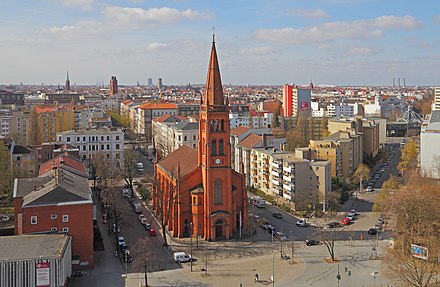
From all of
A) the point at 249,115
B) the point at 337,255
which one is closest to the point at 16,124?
the point at 249,115

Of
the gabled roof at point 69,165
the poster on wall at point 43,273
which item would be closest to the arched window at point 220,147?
the gabled roof at point 69,165

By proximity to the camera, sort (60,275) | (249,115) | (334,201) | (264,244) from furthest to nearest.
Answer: (249,115) → (334,201) → (264,244) → (60,275)

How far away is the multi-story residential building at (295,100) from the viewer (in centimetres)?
14884

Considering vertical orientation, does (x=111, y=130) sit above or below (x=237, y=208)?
above

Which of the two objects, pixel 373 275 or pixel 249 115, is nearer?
pixel 373 275

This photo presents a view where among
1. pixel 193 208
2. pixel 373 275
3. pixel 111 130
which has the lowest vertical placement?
pixel 373 275

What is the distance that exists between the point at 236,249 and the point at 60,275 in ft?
53.5

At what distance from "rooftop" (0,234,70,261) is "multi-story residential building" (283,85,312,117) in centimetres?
11564

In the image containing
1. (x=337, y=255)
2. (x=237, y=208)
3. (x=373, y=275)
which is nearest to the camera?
(x=373, y=275)

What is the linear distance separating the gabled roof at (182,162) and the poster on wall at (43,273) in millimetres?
18183

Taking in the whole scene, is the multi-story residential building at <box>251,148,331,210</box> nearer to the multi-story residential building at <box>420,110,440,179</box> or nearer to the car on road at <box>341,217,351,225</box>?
the car on road at <box>341,217,351,225</box>

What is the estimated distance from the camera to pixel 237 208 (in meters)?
49.3

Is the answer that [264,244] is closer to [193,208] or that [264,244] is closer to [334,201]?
[193,208]

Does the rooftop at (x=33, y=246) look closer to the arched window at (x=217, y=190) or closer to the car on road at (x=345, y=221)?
the arched window at (x=217, y=190)
